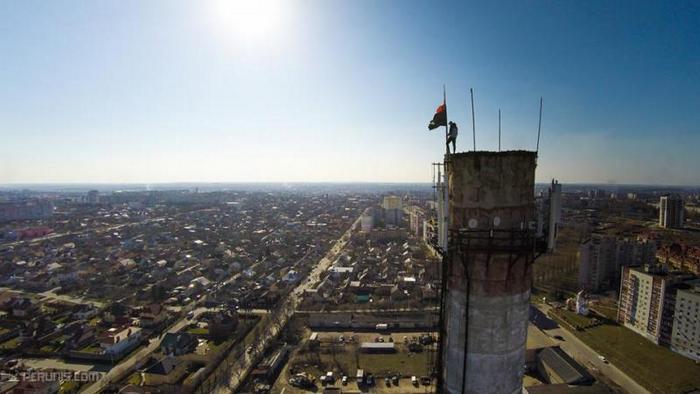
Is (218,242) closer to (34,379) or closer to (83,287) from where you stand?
(83,287)

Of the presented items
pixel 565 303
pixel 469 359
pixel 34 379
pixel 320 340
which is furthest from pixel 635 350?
pixel 34 379

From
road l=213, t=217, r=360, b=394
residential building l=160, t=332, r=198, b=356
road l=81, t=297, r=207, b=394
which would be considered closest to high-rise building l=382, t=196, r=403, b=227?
road l=213, t=217, r=360, b=394

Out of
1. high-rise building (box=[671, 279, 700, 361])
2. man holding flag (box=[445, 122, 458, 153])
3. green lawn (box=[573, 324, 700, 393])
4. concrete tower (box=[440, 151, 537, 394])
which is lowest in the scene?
green lawn (box=[573, 324, 700, 393])

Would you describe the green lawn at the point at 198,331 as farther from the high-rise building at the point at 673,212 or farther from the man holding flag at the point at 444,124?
the high-rise building at the point at 673,212

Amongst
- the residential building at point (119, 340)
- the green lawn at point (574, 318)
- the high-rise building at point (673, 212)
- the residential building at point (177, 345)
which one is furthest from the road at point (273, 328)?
the high-rise building at point (673, 212)

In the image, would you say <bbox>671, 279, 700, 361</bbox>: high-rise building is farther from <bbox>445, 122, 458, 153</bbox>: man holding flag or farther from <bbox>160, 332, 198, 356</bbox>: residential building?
<bbox>160, 332, 198, 356</bbox>: residential building

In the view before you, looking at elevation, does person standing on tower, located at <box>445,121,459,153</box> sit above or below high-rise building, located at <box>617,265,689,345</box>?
above
